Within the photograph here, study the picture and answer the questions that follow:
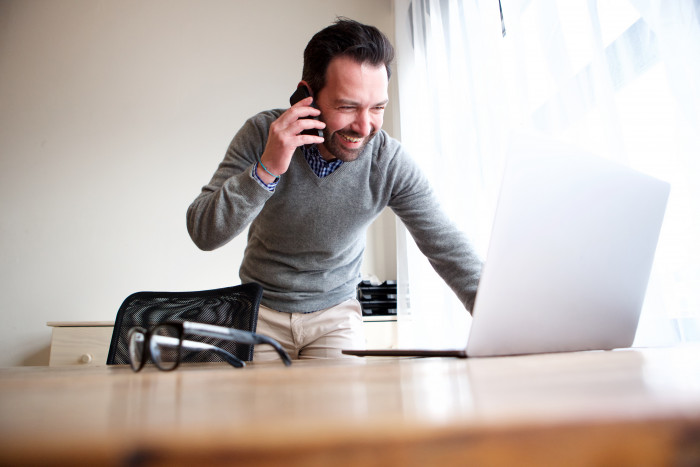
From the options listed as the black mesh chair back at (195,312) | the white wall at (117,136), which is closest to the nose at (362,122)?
the black mesh chair back at (195,312)

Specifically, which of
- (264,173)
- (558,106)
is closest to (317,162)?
(264,173)

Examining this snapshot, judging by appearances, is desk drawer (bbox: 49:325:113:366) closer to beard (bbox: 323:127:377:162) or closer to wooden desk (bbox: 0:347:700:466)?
beard (bbox: 323:127:377:162)

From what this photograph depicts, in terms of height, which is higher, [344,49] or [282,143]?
[344,49]

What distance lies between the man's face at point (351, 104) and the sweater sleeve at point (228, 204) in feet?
0.90

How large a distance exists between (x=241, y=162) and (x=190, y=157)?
Answer: 1.75 metres

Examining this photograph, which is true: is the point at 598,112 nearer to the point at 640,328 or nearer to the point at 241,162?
the point at 640,328

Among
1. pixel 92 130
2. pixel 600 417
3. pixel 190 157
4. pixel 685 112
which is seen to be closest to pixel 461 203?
pixel 685 112

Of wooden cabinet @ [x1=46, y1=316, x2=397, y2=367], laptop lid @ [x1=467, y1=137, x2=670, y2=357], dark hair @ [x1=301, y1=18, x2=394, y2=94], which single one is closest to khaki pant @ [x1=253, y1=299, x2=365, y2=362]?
dark hair @ [x1=301, y1=18, x2=394, y2=94]

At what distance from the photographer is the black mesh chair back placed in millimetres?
1206

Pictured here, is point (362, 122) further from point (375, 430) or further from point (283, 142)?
point (375, 430)

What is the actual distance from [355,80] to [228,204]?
51cm

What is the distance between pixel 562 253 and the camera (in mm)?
631

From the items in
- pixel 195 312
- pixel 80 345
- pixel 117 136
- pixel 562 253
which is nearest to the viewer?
pixel 562 253

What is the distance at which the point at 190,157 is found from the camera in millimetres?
2988
